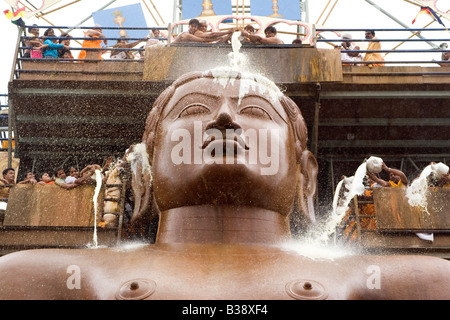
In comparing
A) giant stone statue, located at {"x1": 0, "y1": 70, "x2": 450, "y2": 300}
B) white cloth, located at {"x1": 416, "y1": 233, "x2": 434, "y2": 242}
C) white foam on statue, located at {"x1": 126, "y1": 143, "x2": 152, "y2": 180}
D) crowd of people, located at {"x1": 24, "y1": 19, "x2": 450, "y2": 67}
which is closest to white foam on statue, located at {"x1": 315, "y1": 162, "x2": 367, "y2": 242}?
white cloth, located at {"x1": 416, "y1": 233, "x2": 434, "y2": 242}

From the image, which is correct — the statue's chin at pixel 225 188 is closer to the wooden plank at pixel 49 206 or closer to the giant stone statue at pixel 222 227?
the giant stone statue at pixel 222 227

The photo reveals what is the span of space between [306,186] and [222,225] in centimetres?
107

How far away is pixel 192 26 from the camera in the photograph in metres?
8.47

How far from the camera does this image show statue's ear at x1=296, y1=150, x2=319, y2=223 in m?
4.22

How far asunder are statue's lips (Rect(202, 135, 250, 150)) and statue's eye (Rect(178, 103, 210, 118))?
359 millimetres

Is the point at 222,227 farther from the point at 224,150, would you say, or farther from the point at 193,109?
the point at 193,109

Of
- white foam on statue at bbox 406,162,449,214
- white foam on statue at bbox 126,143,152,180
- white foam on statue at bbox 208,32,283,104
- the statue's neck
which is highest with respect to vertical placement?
white foam on statue at bbox 406,162,449,214

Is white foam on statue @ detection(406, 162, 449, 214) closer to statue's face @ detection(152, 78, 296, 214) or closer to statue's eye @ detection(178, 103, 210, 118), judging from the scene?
statue's face @ detection(152, 78, 296, 214)

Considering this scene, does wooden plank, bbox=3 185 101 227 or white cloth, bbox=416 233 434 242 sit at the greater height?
wooden plank, bbox=3 185 101 227

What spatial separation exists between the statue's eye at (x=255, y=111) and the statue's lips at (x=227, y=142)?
0.34 meters

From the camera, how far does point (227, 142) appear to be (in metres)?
3.41
